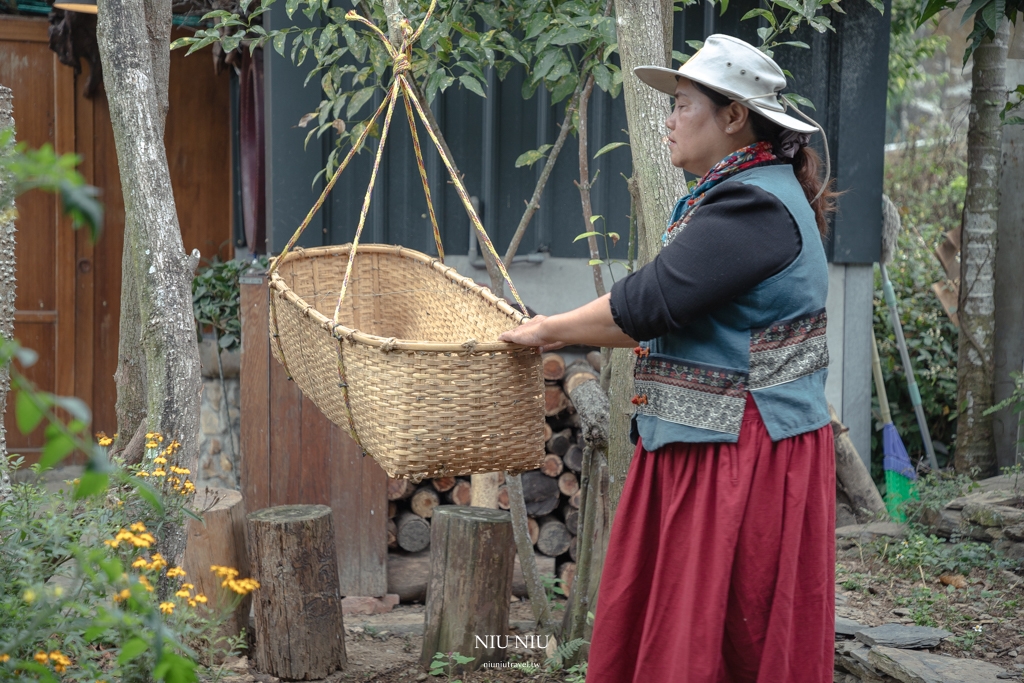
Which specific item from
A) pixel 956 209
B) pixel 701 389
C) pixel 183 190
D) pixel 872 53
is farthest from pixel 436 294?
pixel 956 209

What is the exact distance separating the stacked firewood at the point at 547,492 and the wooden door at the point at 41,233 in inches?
103

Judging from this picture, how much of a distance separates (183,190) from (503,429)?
15.4 ft

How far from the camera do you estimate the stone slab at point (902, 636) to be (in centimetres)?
309

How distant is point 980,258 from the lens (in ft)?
15.6

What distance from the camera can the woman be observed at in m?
1.84

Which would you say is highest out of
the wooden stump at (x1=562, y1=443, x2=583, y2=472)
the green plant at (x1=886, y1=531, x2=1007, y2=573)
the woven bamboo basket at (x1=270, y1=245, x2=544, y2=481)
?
the woven bamboo basket at (x1=270, y1=245, x2=544, y2=481)

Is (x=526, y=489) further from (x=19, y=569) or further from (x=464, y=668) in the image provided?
(x=19, y=569)

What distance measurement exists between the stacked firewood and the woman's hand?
2521 millimetres

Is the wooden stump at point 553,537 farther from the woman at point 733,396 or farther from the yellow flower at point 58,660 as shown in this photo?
the yellow flower at point 58,660

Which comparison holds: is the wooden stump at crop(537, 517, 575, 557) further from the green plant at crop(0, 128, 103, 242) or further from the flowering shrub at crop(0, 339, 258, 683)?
the green plant at crop(0, 128, 103, 242)

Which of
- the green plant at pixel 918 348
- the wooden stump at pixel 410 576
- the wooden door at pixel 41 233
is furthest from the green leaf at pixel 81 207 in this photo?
the green plant at pixel 918 348

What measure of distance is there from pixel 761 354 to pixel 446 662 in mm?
2136

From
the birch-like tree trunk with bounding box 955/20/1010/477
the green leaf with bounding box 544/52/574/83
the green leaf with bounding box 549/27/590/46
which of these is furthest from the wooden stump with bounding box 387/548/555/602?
the green leaf with bounding box 549/27/590/46

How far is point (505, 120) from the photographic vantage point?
188 inches
